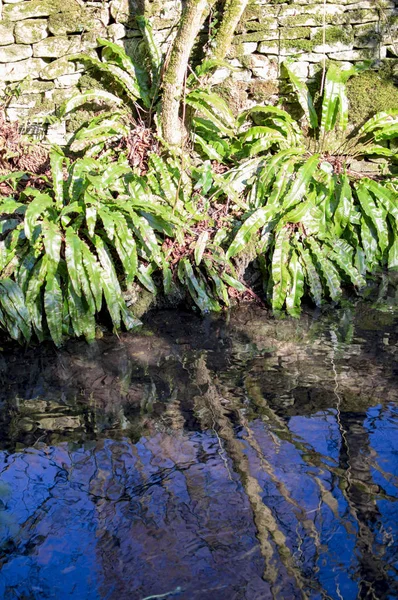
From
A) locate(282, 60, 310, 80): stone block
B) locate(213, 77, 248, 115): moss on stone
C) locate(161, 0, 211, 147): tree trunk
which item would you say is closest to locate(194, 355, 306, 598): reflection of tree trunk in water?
locate(161, 0, 211, 147): tree trunk

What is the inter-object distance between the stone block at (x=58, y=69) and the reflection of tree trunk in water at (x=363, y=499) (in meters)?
4.82

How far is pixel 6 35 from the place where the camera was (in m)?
6.67

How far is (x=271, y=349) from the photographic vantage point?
15.3ft

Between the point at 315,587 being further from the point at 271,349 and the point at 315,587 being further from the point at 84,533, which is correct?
the point at 271,349

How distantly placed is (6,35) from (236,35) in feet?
7.98

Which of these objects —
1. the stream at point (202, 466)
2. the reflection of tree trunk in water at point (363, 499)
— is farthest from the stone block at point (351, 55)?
the reflection of tree trunk in water at point (363, 499)

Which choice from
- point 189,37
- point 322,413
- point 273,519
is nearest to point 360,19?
point 189,37

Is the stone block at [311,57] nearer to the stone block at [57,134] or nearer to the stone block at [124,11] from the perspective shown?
the stone block at [124,11]

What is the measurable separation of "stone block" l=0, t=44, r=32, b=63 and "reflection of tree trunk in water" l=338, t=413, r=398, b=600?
5.22 meters

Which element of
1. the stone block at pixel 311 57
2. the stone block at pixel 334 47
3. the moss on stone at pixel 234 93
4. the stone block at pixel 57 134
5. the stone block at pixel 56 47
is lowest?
the stone block at pixel 57 134

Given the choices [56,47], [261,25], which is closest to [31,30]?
[56,47]

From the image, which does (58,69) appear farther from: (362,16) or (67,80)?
(362,16)

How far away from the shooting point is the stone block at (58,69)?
21.7 feet

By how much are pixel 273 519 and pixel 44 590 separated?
991mm
